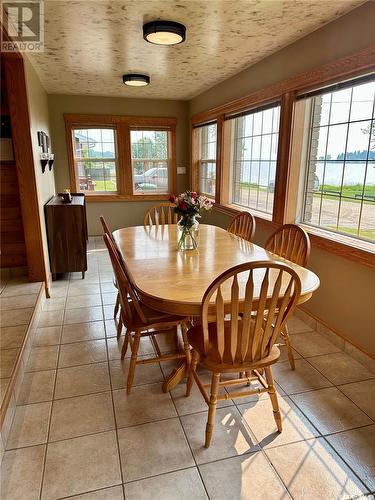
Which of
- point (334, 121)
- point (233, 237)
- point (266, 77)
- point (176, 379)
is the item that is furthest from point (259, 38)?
point (176, 379)

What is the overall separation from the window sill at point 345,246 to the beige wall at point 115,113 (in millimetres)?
3849

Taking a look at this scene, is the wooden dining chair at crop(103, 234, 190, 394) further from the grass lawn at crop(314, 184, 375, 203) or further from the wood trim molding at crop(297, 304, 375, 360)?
the grass lawn at crop(314, 184, 375, 203)

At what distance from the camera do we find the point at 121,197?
19.7 ft

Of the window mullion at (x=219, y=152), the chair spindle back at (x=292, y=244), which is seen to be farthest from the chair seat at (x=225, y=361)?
the window mullion at (x=219, y=152)

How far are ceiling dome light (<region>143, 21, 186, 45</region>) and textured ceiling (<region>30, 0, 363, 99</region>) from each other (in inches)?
1.8

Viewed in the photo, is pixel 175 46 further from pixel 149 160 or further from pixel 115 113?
pixel 149 160

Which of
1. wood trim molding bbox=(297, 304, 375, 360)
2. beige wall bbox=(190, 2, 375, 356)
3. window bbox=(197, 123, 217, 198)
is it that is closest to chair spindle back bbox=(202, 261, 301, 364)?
beige wall bbox=(190, 2, 375, 356)

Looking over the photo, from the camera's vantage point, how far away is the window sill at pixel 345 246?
2277 millimetres

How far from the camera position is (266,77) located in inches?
132

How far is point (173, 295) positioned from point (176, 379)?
0.75 m

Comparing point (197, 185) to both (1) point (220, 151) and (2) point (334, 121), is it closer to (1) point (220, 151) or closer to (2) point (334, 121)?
(1) point (220, 151)

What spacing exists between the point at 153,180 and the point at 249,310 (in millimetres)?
5113

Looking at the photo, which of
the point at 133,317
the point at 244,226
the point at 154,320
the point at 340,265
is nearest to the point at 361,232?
the point at 340,265

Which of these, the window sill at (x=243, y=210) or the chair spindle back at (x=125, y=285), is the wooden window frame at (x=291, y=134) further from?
the chair spindle back at (x=125, y=285)
